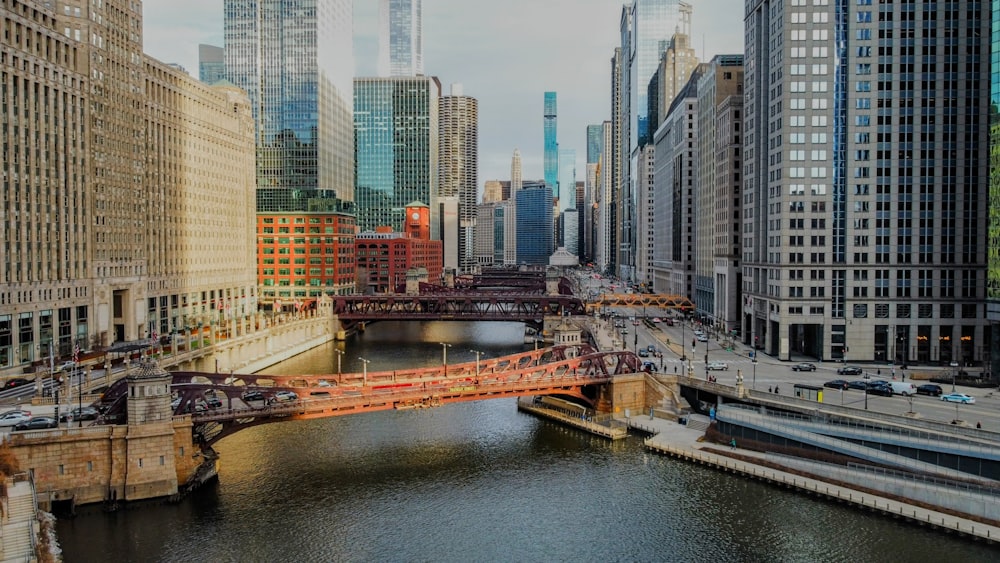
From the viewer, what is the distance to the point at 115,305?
132750 millimetres

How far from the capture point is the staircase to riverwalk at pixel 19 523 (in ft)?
157

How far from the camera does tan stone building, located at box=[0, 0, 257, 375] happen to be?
10538 centimetres

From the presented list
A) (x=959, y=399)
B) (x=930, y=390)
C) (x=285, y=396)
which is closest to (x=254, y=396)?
(x=285, y=396)

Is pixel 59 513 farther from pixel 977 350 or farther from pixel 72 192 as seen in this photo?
pixel 977 350

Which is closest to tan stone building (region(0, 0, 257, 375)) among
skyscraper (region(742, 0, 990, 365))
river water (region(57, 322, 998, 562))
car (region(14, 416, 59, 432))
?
car (region(14, 416, 59, 432))

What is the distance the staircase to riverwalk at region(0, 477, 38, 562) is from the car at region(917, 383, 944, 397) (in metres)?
88.3

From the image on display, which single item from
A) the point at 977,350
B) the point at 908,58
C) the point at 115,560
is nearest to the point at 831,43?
the point at 908,58

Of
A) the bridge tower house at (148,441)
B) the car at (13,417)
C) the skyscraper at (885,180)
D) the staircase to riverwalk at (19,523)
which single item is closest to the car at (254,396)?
the bridge tower house at (148,441)

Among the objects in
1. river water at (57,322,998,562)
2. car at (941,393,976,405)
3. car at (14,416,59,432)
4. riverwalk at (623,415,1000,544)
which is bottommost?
river water at (57,322,998,562)

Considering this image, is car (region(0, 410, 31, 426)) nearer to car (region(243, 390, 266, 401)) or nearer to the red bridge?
the red bridge

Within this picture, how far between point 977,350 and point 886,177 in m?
27.8

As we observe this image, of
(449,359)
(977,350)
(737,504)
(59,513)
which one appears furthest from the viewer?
(449,359)

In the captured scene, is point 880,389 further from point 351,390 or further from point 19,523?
point 19,523

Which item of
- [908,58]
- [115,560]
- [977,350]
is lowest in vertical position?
[115,560]
